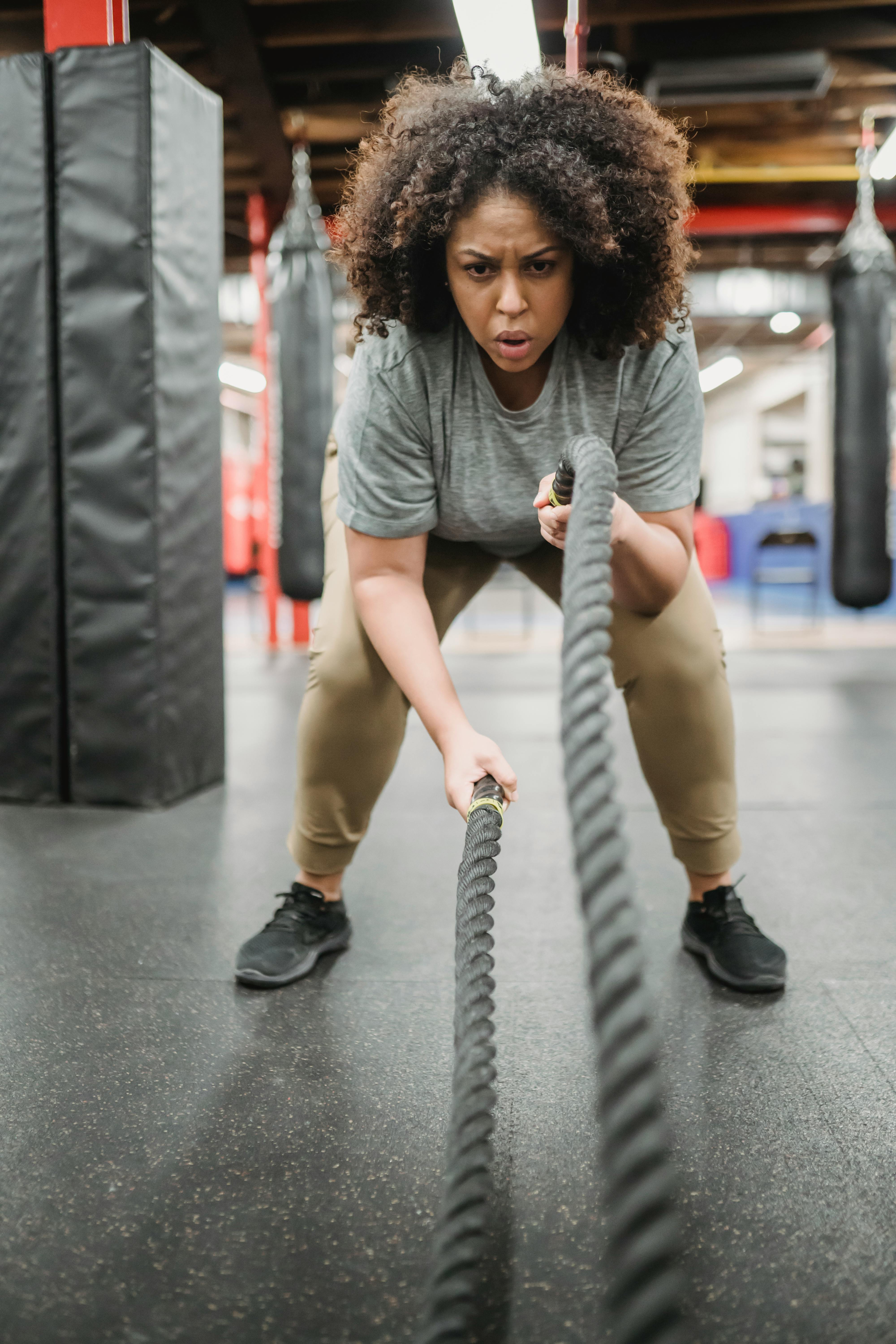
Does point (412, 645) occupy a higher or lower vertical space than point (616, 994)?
higher

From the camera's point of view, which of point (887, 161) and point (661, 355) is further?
point (887, 161)

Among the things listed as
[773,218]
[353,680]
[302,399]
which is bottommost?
[353,680]

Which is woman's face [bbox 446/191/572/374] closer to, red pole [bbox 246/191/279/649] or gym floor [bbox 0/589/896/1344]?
gym floor [bbox 0/589/896/1344]

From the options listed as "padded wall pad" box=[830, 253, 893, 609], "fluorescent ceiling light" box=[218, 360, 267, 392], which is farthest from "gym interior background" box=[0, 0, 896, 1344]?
"fluorescent ceiling light" box=[218, 360, 267, 392]

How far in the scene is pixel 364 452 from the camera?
1061 mm

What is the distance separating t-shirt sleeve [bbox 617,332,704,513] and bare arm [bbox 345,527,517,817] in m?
0.25

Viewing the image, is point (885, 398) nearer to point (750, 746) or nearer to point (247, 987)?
point (750, 746)

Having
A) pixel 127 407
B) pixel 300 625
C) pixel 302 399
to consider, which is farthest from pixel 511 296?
pixel 300 625

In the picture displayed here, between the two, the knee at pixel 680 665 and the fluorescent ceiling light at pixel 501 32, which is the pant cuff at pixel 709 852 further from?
the fluorescent ceiling light at pixel 501 32

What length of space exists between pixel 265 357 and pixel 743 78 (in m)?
2.62

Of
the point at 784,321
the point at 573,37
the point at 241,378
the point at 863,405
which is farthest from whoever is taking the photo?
the point at 241,378

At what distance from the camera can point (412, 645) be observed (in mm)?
1019

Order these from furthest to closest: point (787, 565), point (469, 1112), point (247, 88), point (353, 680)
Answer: point (787, 565), point (247, 88), point (353, 680), point (469, 1112)

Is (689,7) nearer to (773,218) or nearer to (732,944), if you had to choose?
(773,218)
